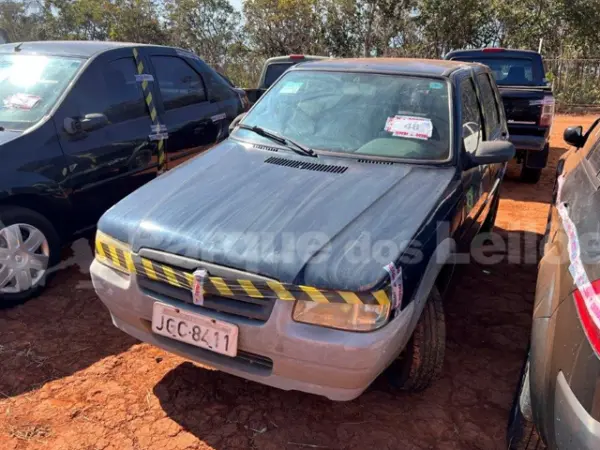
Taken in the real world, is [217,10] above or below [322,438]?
above

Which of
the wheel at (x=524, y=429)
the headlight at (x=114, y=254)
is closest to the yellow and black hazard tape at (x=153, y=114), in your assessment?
the headlight at (x=114, y=254)

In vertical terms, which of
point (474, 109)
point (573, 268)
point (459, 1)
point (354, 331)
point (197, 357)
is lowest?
point (197, 357)

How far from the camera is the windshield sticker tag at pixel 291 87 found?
3.60 metres

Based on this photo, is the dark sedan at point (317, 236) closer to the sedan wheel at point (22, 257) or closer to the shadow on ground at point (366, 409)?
the shadow on ground at point (366, 409)

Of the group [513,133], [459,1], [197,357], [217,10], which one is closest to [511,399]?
[197,357]

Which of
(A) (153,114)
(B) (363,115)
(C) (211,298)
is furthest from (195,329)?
(A) (153,114)

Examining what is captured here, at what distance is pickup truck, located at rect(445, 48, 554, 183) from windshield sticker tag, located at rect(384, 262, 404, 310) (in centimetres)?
494

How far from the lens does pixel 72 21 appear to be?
2097cm

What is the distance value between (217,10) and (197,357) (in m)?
18.8

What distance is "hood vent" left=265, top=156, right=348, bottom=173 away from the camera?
292 cm

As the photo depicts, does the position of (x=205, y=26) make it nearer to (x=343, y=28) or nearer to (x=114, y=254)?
(x=343, y=28)

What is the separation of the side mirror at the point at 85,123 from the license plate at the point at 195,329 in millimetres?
2025

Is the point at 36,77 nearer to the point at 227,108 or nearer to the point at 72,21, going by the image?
the point at 227,108

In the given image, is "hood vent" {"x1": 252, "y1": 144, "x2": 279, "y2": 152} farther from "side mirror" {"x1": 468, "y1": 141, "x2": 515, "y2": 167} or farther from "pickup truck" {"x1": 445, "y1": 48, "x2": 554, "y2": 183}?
"pickup truck" {"x1": 445, "y1": 48, "x2": 554, "y2": 183}
